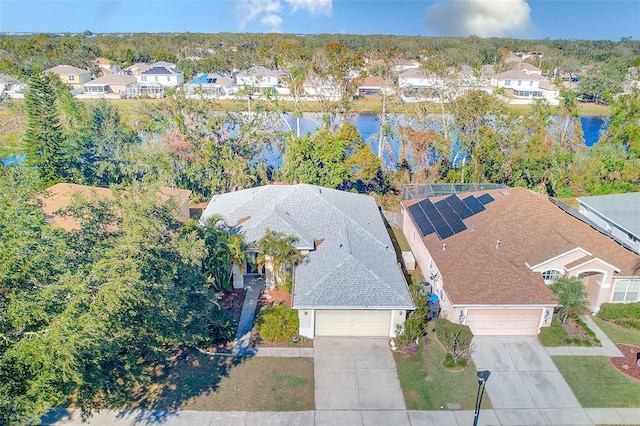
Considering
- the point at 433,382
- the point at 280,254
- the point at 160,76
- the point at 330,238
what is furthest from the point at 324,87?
the point at 160,76

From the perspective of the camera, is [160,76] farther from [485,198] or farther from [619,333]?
[619,333]

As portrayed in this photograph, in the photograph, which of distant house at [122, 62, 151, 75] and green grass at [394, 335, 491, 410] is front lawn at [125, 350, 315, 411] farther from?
distant house at [122, 62, 151, 75]

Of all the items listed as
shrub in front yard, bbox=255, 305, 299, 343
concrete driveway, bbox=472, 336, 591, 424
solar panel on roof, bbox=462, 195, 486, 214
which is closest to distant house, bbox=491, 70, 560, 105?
solar panel on roof, bbox=462, 195, 486, 214

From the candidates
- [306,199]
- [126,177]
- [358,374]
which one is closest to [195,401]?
[358,374]

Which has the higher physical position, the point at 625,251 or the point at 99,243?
the point at 99,243

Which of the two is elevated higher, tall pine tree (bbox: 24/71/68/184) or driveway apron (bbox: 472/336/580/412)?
tall pine tree (bbox: 24/71/68/184)

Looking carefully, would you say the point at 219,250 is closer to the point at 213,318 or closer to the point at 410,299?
the point at 213,318

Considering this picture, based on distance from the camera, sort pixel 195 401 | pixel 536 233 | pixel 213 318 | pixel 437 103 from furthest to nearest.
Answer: pixel 437 103 < pixel 536 233 < pixel 213 318 < pixel 195 401

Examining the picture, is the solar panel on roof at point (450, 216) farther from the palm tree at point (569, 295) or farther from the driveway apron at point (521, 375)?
the driveway apron at point (521, 375)
